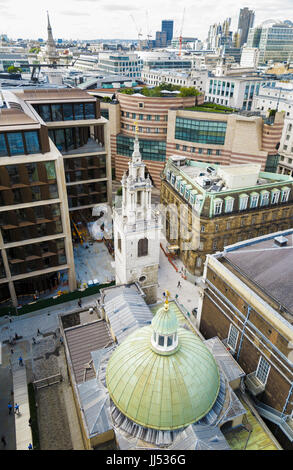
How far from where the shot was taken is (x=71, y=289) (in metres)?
60.9

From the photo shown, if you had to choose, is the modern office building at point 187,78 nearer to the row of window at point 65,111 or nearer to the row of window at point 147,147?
the row of window at point 147,147

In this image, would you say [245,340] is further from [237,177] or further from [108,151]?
[108,151]

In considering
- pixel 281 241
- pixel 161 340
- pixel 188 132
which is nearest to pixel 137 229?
pixel 281 241

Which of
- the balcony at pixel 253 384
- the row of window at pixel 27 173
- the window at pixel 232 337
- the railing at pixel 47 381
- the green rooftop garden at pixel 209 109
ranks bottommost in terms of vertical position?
the railing at pixel 47 381

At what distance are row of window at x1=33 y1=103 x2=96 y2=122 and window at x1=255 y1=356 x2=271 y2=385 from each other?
56.8m

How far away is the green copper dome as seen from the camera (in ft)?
87.1

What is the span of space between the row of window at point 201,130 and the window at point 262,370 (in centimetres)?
6224

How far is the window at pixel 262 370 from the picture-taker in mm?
36031

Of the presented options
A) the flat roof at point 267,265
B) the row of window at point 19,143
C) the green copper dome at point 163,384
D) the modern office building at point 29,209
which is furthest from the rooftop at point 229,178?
the green copper dome at point 163,384

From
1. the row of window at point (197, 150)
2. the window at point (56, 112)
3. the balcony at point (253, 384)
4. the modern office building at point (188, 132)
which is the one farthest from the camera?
the row of window at point (197, 150)

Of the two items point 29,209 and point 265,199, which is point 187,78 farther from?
point 29,209

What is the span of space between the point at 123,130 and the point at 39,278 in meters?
57.7

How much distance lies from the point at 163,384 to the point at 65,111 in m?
58.1

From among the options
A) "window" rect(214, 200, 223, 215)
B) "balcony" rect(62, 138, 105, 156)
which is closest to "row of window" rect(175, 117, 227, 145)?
"balcony" rect(62, 138, 105, 156)
